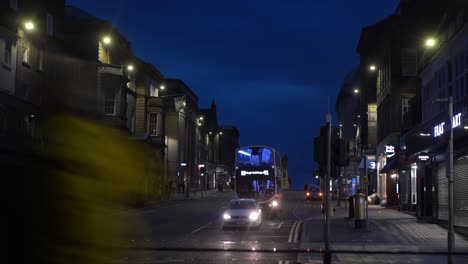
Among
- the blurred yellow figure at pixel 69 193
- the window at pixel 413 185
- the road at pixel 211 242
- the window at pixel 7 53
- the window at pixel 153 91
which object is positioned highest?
the window at pixel 153 91

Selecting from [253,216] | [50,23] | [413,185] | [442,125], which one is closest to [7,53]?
[50,23]

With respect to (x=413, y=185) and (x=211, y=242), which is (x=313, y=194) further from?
(x=211, y=242)

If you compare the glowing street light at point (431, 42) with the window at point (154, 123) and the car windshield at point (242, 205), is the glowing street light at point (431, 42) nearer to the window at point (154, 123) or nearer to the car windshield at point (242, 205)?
the car windshield at point (242, 205)

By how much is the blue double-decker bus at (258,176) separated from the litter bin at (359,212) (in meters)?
11.9

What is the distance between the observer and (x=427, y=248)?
21.7 meters

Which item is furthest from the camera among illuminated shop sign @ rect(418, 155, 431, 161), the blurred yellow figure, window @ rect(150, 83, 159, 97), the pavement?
window @ rect(150, 83, 159, 97)

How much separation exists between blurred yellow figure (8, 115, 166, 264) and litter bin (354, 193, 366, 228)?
26416 millimetres

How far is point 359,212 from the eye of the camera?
29641mm

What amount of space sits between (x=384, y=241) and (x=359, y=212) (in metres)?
4.73

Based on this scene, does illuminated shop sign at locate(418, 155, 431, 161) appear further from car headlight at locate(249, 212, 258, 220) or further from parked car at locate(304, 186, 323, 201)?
parked car at locate(304, 186, 323, 201)

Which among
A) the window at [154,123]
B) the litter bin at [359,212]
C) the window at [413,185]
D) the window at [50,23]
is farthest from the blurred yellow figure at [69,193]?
the window at [154,123]

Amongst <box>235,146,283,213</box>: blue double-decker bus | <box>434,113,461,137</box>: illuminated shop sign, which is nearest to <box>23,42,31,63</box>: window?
<box>235,146,283,213</box>: blue double-decker bus

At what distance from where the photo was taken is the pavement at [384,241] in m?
18.4

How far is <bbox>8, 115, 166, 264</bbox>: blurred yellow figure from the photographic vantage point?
12.2ft
